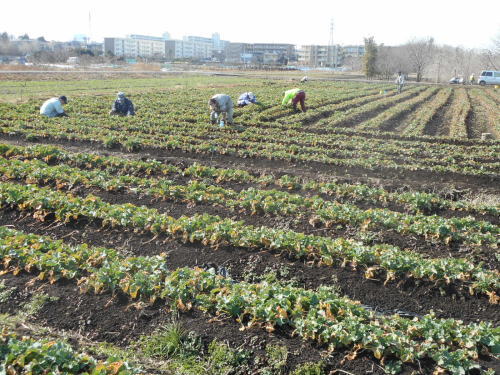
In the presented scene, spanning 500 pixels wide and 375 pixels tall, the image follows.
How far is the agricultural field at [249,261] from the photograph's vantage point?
187 inches

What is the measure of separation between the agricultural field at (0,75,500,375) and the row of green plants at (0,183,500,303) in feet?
0.09

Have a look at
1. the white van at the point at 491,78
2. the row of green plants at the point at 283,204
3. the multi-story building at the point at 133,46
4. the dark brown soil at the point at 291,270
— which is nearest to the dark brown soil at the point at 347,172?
the row of green plants at the point at 283,204

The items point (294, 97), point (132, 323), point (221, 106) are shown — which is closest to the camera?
point (132, 323)

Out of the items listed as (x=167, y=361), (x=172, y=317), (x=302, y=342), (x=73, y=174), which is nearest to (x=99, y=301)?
(x=172, y=317)

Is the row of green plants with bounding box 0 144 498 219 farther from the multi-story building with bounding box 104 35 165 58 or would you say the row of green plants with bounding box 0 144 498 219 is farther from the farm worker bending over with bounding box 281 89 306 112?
the multi-story building with bounding box 104 35 165 58

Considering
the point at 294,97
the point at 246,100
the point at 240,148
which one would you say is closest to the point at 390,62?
the point at 246,100

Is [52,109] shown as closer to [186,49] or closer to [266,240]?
[266,240]

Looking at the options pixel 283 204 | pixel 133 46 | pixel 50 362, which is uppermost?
pixel 133 46

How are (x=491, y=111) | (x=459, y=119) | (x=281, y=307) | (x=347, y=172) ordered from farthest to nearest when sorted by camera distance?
(x=491, y=111)
(x=459, y=119)
(x=347, y=172)
(x=281, y=307)

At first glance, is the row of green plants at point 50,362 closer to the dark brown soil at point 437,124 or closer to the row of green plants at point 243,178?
the row of green plants at point 243,178

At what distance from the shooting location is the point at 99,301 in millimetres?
5770

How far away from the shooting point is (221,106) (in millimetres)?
17844

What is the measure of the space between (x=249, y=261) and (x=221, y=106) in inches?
461

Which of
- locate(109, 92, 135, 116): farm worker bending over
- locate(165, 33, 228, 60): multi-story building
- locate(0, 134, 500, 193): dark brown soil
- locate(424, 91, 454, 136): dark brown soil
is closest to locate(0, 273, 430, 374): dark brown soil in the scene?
locate(0, 134, 500, 193): dark brown soil
